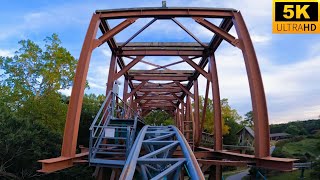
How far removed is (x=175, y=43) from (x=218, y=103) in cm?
381


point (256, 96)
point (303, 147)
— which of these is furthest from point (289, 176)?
point (256, 96)

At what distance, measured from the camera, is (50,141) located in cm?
1812

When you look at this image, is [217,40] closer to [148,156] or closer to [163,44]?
[163,44]

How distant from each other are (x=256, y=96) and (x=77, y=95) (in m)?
4.67

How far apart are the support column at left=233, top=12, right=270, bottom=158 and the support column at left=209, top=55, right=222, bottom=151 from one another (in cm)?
287

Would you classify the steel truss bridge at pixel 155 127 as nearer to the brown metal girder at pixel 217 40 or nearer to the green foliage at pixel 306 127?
the brown metal girder at pixel 217 40

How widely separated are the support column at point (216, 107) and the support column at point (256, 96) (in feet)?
9.41

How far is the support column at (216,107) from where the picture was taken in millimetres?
10117

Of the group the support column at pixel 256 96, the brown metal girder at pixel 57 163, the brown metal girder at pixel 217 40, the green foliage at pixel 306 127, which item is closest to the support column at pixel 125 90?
the brown metal girder at pixel 217 40

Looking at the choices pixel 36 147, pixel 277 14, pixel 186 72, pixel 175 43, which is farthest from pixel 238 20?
pixel 36 147

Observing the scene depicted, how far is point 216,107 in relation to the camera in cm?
1044

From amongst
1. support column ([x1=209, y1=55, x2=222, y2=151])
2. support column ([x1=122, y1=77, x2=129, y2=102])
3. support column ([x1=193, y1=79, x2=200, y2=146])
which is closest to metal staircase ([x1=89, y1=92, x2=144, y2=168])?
support column ([x1=209, y1=55, x2=222, y2=151])

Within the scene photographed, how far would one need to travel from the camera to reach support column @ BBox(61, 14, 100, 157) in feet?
24.1

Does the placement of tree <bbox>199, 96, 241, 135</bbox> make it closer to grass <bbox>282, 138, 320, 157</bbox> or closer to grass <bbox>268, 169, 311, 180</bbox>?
grass <bbox>282, 138, 320, 157</bbox>
